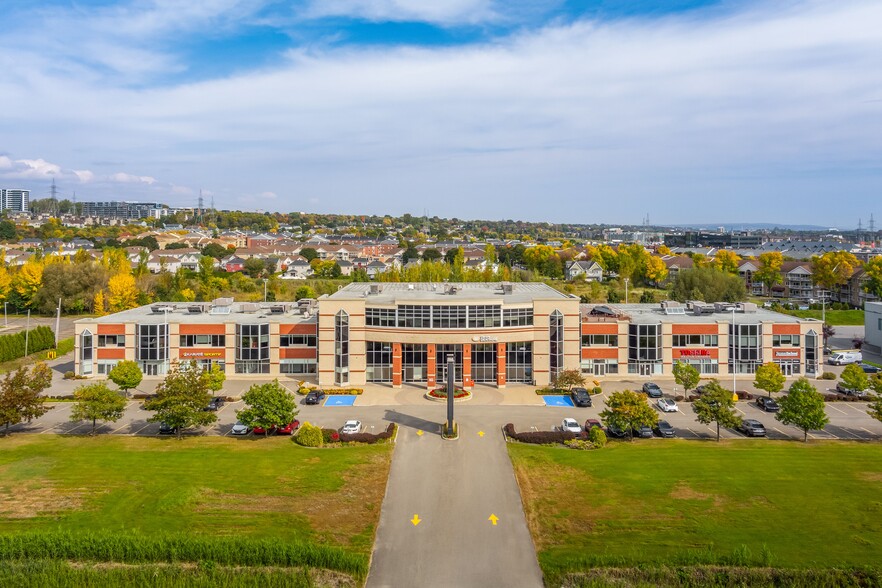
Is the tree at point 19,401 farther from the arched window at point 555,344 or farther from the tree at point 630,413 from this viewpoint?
the arched window at point 555,344

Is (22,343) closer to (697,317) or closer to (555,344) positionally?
(555,344)

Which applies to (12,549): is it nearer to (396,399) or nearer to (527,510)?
(527,510)

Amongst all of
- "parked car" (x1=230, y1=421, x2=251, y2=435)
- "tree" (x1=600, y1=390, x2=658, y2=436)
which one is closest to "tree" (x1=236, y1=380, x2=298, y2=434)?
"parked car" (x1=230, y1=421, x2=251, y2=435)

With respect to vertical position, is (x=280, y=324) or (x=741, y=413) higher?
(x=280, y=324)

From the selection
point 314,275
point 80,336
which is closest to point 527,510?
point 80,336

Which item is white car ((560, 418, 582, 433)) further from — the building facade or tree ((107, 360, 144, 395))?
tree ((107, 360, 144, 395))

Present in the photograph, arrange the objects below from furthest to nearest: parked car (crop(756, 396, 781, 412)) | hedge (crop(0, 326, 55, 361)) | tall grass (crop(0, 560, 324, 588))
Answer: hedge (crop(0, 326, 55, 361)), parked car (crop(756, 396, 781, 412)), tall grass (crop(0, 560, 324, 588))
